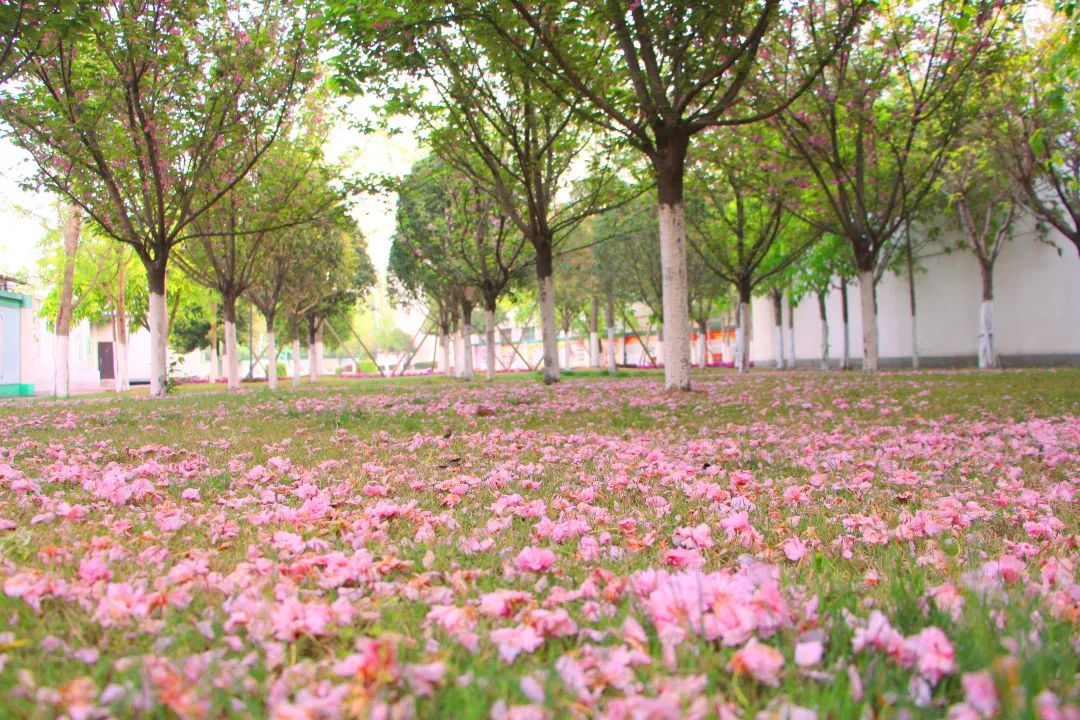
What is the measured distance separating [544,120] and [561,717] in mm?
16768

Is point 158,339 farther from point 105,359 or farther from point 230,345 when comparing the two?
point 105,359

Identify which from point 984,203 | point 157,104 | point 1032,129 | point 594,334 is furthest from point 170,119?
point 594,334

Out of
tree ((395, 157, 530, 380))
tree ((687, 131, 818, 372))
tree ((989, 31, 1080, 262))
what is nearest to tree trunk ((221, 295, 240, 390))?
tree ((395, 157, 530, 380))

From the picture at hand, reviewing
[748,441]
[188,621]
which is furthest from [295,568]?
[748,441]

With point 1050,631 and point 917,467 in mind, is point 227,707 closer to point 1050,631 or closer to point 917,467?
point 1050,631

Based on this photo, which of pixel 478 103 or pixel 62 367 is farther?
pixel 62 367

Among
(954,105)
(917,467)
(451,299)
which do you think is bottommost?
(917,467)

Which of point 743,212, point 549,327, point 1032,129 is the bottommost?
point 549,327

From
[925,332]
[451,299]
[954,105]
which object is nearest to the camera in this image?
[954,105]

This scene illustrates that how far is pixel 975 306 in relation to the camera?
2519 cm

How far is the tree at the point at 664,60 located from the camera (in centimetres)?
966

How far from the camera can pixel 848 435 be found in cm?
593

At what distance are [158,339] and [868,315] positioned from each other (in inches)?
701

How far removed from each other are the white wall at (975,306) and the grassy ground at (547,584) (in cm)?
2169
